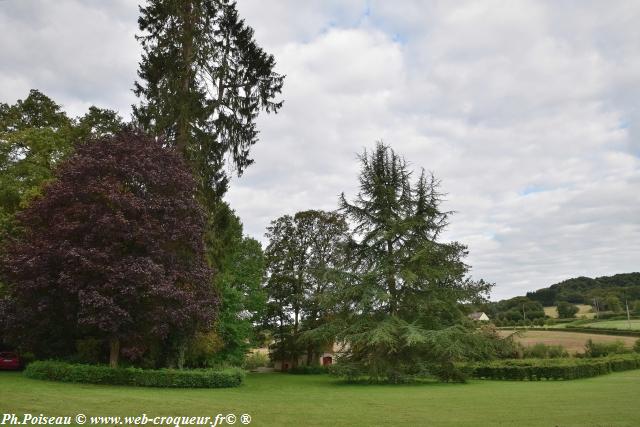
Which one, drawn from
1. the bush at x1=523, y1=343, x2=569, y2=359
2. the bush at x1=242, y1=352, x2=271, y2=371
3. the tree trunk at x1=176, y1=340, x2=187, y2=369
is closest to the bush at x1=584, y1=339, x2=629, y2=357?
the bush at x1=523, y1=343, x2=569, y2=359

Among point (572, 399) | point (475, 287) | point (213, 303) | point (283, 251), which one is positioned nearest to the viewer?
point (572, 399)

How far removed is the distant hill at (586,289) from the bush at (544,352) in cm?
5486

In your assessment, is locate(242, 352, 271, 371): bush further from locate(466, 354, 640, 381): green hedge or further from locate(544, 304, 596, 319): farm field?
locate(544, 304, 596, 319): farm field

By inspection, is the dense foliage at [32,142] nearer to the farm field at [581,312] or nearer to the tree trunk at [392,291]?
the tree trunk at [392,291]

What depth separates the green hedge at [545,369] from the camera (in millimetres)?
30484

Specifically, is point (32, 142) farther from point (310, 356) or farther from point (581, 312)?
point (581, 312)

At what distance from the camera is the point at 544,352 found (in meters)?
44.8

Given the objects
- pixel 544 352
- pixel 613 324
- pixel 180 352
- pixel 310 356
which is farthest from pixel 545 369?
pixel 613 324

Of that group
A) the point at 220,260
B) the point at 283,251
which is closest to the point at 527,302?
the point at 283,251

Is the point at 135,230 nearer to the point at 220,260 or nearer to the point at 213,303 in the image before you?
the point at 213,303

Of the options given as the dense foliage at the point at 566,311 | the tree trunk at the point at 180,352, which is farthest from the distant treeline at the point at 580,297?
the tree trunk at the point at 180,352

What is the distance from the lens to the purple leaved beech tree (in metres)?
18.5

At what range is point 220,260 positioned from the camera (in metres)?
25.8

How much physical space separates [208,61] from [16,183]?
501 inches
